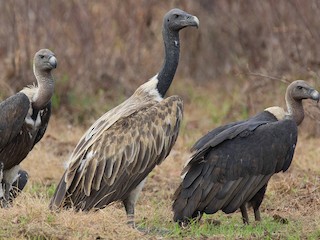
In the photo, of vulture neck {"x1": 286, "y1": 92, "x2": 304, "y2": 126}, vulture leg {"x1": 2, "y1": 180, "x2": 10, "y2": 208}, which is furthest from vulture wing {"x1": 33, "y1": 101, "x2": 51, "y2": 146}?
vulture neck {"x1": 286, "y1": 92, "x2": 304, "y2": 126}

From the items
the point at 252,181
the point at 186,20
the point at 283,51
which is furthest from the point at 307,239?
the point at 283,51

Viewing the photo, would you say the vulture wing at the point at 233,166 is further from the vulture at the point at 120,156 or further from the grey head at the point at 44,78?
the grey head at the point at 44,78

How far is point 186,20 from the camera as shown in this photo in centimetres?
A: 870

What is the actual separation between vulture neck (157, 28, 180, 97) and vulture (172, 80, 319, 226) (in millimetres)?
606

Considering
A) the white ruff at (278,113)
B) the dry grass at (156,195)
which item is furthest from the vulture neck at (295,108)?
the dry grass at (156,195)

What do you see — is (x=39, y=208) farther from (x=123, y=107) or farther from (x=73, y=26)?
(x=73, y=26)

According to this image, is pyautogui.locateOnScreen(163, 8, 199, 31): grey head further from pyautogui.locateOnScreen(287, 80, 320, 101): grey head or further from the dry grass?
the dry grass

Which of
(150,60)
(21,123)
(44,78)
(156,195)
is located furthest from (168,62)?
(150,60)

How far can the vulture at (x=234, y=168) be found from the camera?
25.4 ft

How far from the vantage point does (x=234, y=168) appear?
789 centimetres

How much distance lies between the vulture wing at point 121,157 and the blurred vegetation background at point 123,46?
4.77 meters

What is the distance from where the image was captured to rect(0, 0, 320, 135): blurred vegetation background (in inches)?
518

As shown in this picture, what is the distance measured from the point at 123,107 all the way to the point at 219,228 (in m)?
1.32

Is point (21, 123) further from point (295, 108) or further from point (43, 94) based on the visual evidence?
point (295, 108)
